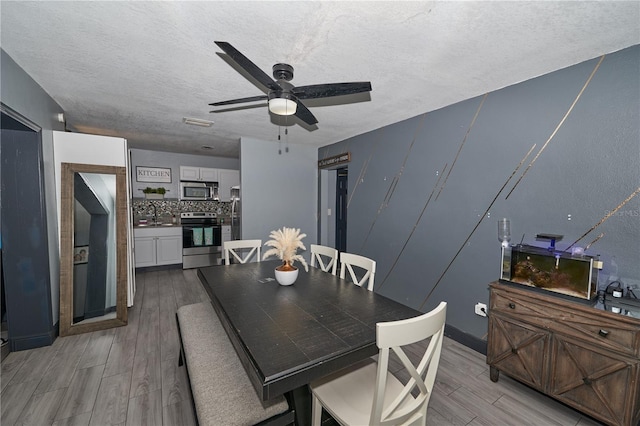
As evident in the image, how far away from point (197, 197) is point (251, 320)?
5211 mm

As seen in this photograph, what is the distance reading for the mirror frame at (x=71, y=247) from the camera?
106 inches

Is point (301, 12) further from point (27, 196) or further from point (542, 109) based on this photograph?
point (27, 196)

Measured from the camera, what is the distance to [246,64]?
52.9 inches

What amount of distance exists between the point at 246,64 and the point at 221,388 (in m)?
1.68

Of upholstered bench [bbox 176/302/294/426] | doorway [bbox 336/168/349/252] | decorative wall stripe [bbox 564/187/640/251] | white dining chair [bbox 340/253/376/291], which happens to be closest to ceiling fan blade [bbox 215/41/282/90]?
white dining chair [bbox 340/253/376/291]

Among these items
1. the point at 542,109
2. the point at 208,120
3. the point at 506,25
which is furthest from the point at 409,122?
the point at 208,120

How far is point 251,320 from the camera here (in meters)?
1.41

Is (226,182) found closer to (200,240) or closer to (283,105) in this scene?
(200,240)

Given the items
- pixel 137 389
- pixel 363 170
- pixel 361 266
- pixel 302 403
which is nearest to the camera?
pixel 302 403

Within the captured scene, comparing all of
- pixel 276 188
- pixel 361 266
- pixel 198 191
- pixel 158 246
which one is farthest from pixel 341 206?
pixel 158 246

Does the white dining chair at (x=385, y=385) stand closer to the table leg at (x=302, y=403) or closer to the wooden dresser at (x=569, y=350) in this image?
the table leg at (x=302, y=403)

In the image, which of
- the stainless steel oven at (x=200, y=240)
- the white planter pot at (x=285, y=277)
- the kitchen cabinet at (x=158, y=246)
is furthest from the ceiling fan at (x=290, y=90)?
the kitchen cabinet at (x=158, y=246)

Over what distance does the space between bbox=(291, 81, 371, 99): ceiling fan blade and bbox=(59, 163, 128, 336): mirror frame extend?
266cm

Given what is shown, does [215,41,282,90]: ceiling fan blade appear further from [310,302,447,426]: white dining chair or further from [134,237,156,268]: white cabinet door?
[134,237,156,268]: white cabinet door
